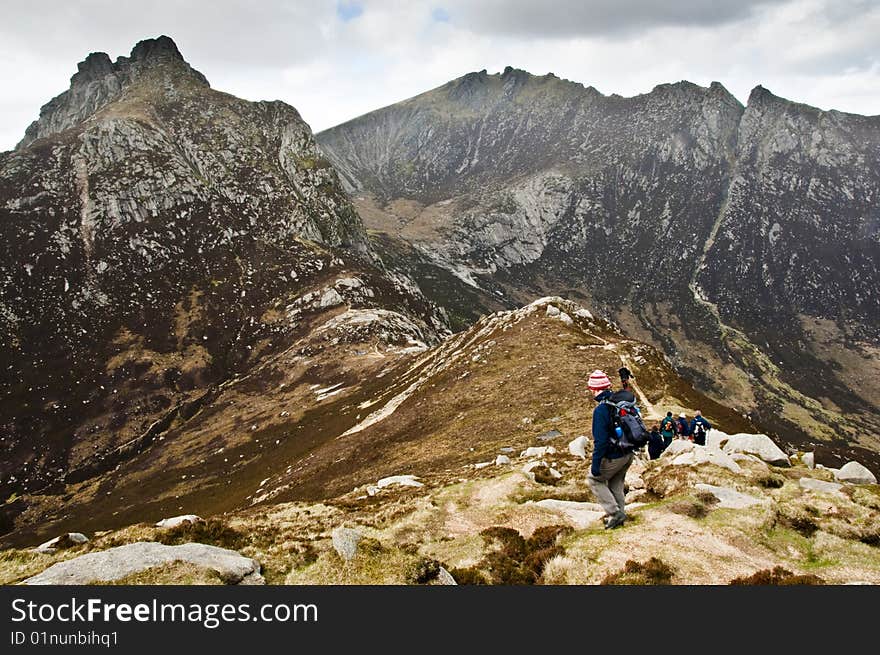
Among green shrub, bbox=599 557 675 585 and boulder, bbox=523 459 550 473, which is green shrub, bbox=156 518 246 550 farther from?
boulder, bbox=523 459 550 473

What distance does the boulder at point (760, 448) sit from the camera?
29.6m

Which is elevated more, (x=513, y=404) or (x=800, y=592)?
(x=800, y=592)

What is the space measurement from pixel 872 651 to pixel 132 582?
1673 centimetres

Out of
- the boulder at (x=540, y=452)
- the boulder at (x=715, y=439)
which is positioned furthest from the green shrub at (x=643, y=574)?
the boulder at (x=715, y=439)

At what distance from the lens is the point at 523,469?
2919 cm

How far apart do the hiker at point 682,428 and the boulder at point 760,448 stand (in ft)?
7.67

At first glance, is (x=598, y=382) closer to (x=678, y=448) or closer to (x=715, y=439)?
(x=678, y=448)

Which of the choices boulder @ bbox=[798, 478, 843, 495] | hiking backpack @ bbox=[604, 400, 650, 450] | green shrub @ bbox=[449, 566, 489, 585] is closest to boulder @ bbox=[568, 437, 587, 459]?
boulder @ bbox=[798, 478, 843, 495]

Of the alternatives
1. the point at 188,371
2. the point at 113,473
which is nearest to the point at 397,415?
the point at 113,473

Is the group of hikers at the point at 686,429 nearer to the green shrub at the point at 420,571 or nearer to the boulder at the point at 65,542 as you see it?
the green shrub at the point at 420,571

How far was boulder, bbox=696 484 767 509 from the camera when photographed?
761 inches

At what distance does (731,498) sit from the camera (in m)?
20.0

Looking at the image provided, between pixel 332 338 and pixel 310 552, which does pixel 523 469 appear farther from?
pixel 332 338

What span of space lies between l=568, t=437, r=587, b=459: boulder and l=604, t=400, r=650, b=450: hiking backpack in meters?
17.7
